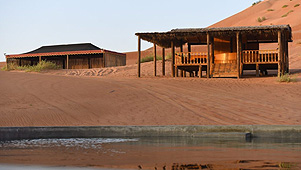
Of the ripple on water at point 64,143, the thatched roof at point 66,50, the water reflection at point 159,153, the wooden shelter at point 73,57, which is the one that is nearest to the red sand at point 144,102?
the ripple on water at point 64,143

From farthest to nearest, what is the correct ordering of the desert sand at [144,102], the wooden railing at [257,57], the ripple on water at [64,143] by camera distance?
the wooden railing at [257,57] < the desert sand at [144,102] < the ripple on water at [64,143]

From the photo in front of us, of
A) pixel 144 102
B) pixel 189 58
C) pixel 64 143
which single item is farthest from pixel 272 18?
pixel 64 143

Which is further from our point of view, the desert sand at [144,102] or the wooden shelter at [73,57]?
the wooden shelter at [73,57]

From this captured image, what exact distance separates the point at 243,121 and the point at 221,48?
600 inches

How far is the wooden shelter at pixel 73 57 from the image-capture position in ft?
133

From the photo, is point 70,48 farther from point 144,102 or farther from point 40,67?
point 144,102

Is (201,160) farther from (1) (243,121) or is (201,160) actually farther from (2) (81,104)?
(2) (81,104)

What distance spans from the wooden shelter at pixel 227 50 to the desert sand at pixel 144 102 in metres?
2.70

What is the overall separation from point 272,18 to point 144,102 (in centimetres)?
6044

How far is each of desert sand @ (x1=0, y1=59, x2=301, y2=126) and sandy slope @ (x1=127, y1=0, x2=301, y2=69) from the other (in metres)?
17.7

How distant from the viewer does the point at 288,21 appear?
63125mm

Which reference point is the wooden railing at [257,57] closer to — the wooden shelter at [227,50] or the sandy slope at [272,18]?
the wooden shelter at [227,50]

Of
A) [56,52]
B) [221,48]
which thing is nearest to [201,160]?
[221,48]

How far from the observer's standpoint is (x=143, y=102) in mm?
15102
